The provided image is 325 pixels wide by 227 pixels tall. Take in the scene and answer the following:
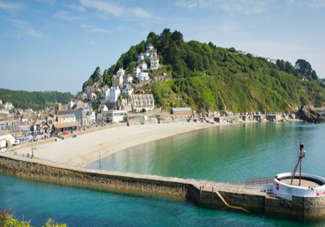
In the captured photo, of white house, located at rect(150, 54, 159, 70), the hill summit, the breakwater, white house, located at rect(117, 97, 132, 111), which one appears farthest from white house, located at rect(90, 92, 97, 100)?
the breakwater

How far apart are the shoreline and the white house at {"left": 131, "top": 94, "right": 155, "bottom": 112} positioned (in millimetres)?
8839

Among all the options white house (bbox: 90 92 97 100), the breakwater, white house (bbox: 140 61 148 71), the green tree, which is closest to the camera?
the breakwater

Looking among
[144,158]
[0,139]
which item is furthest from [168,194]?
[0,139]

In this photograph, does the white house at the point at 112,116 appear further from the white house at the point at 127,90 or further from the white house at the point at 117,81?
the white house at the point at 117,81

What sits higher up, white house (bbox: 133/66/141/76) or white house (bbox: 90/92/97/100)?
white house (bbox: 133/66/141/76)

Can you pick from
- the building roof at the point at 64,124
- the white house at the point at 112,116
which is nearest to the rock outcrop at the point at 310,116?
the white house at the point at 112,116

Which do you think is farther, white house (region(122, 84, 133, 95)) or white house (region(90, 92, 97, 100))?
white house (region(90, 92, 97, 100))

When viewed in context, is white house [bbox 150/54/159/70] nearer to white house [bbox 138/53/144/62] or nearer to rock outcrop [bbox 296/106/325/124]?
white house [bbox 138/53/144/62]

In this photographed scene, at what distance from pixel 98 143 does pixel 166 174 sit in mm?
16150

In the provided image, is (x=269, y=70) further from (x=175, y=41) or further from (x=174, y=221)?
(x=174, y=221)

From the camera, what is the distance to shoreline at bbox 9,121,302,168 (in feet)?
102

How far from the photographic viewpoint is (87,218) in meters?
17.5

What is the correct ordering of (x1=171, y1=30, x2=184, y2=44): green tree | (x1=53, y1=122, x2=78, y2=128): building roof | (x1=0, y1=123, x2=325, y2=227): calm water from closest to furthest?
(x1=0, y1=123, x2=325, y2=227): calm water, (x1=53, y1=122, x2=78, y2=128): building roof, (x1=171, y1=30, x2=184, y2=44): green tree

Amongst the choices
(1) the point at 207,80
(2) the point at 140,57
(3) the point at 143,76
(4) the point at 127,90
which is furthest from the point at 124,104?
(1) the point at 207,80
